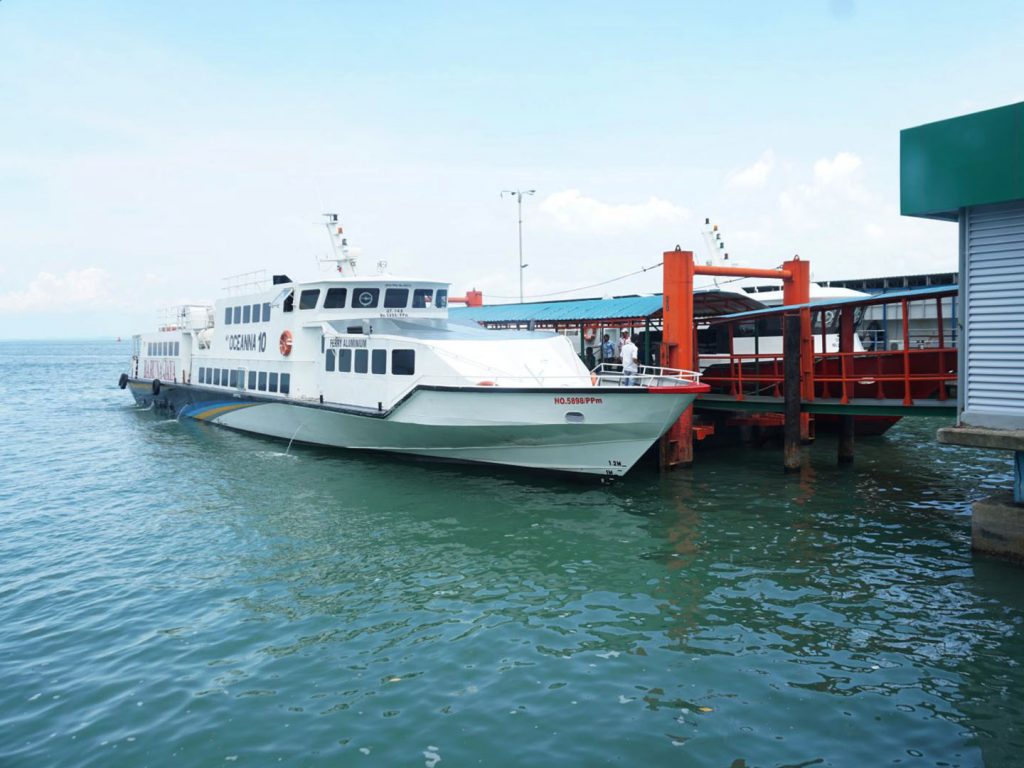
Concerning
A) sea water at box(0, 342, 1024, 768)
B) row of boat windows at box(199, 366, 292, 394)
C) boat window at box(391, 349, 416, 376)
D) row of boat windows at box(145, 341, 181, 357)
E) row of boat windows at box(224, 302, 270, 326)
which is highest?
row of boat windows at box(224, 302, 270, 326)

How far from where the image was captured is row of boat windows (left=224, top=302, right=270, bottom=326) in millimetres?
26375

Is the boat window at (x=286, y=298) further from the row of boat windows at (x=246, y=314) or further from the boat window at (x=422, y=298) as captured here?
the boat window at (x=422, y=298)

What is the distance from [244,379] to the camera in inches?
1079

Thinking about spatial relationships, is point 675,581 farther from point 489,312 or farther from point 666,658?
point 489,312

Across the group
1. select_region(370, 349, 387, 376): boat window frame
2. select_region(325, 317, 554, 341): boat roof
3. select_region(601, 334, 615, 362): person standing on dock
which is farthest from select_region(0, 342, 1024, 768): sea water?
select_region(601, 334, 615, 362): person standing on dock

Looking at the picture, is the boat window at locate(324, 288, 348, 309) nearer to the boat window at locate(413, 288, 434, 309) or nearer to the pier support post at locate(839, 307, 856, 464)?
the boat window at locate(413, 288, 434, 309)

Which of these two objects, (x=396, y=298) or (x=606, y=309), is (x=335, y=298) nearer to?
(x=396, y=298)

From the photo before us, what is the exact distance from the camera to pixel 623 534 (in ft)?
48.4

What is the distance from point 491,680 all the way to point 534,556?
454 centimetres

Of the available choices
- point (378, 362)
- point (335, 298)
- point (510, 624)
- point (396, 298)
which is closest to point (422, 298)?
point (396, 298)

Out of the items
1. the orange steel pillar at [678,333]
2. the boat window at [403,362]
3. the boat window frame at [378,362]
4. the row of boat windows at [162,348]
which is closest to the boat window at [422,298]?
the boat window frame at [378,362]

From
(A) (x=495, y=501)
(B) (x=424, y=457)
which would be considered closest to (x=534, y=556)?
(A) (x=495, y=501)

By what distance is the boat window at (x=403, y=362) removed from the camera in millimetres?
20172

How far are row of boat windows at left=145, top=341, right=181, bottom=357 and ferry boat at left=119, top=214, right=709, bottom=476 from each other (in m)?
6.67
